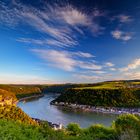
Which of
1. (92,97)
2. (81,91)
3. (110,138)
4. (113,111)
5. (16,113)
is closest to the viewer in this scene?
(110,138)

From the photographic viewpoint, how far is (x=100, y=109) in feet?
401

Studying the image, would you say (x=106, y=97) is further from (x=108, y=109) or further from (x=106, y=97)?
(x=108, y=109)

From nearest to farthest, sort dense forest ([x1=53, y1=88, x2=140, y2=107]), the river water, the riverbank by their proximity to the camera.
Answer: the river water, the riverbank, dense forest ([x1=53, y1=88, x2=140, y2=107])

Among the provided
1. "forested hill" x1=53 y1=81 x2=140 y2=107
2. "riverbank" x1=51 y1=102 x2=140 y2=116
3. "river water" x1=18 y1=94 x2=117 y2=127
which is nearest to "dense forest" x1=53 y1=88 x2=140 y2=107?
"forested hill" x1=53 y1=81 x2=140 y2=107

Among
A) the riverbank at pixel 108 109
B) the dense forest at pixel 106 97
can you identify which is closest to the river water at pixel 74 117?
the riverbank at pixel 108 109

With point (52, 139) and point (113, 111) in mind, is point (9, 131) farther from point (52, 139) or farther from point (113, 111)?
point (113, 111)

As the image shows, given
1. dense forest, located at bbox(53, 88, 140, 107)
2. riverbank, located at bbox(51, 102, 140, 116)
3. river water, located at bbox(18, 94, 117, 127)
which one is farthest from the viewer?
dense forest, located at bbox(53, 88, 140, 107)

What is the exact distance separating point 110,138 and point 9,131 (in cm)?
815

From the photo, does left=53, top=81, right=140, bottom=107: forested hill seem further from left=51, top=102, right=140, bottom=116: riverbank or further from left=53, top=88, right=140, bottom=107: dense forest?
left=51, top=102, right=140, bottom=116: riverbank

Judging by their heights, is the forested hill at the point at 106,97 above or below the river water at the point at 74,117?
above

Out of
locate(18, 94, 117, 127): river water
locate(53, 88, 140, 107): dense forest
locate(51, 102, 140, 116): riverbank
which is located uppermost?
locate(53, 88, 140, 107): dense forest

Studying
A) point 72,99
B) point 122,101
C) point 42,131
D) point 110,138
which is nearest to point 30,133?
point 42,131

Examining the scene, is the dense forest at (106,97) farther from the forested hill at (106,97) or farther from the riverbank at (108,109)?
the riverbank at (108,109)

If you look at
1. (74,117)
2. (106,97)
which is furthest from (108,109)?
(74,117)
